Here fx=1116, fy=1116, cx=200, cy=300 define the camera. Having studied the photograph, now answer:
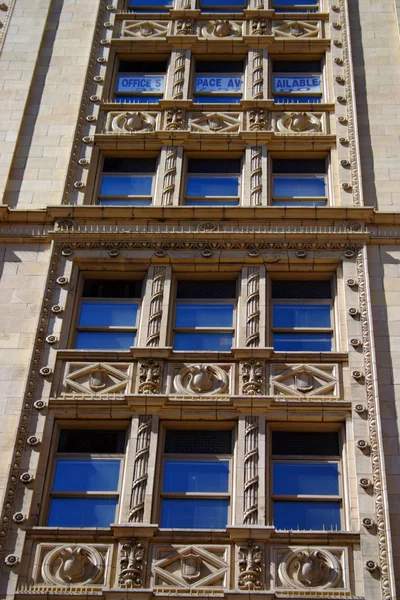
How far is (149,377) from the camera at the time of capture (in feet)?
70.0

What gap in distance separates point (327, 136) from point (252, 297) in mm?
5795

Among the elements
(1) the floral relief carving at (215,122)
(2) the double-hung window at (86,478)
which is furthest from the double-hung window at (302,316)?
(1) the floral relief carving at (215,122)

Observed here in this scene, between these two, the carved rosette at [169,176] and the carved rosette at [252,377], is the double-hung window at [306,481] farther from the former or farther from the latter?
the carved rosette at [169,176]

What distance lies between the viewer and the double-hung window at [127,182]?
25734 millimetres

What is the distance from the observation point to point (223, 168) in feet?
87.0

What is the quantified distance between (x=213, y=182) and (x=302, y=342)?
5.51 m

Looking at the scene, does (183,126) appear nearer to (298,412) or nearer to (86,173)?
(86,173)

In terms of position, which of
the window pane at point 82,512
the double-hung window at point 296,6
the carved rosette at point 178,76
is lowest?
the window pane at point 82,512

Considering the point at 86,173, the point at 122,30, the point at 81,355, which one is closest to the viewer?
the point at 81,355

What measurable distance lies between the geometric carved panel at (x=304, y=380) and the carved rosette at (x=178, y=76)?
928 cm

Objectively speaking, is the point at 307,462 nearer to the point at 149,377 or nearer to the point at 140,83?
the point at 149,377

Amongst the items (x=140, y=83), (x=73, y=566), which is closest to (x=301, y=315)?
(x=73, y=566)

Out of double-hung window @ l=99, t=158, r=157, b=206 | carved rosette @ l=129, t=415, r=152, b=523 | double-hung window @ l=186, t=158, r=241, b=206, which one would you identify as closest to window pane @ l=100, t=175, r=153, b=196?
double-hung window @ l=99, t=158, r=157, b=206

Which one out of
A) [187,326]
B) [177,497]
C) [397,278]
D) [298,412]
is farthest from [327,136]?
[177,497]
